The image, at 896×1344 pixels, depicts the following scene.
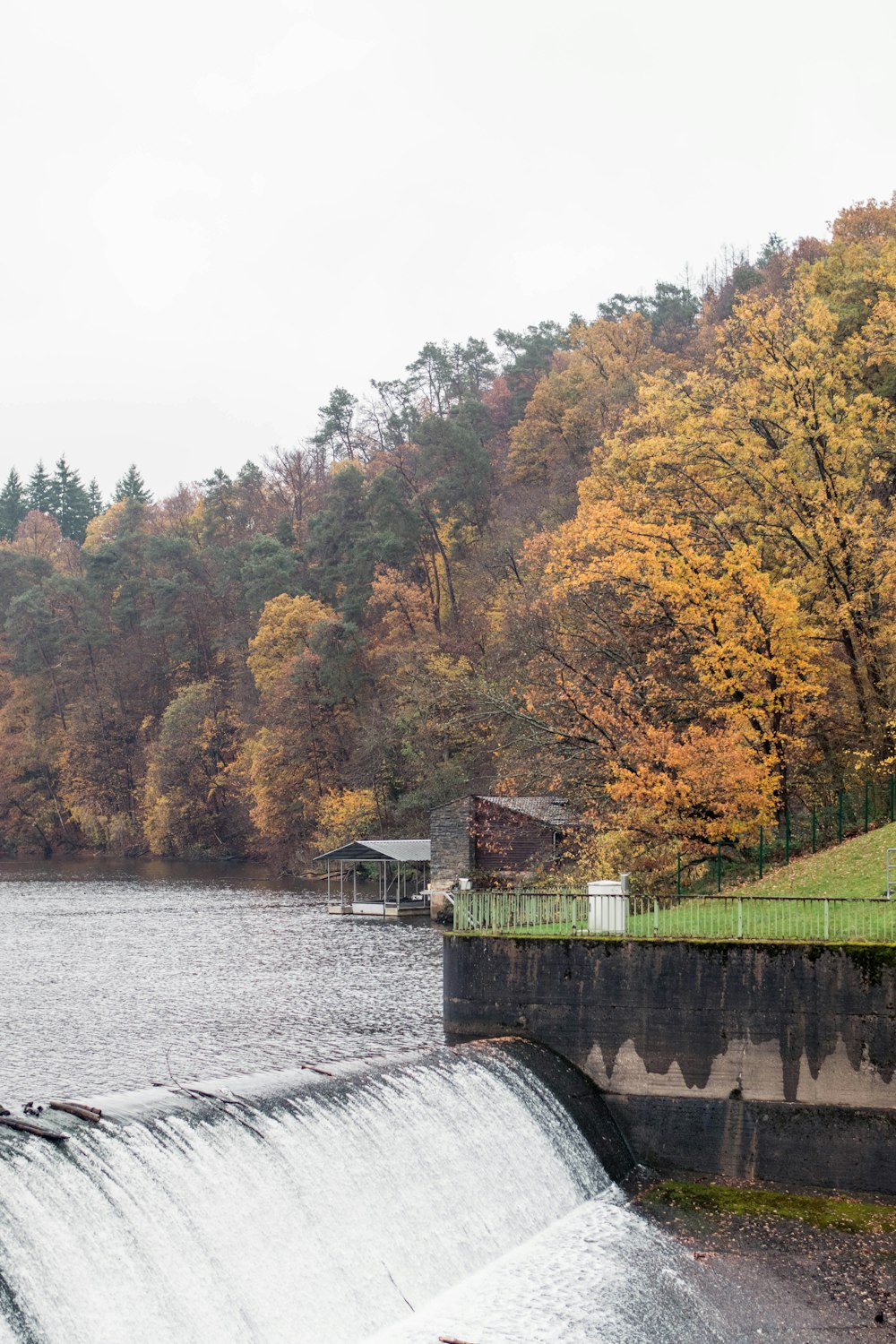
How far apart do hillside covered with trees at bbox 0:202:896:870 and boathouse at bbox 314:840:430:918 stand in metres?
6.44

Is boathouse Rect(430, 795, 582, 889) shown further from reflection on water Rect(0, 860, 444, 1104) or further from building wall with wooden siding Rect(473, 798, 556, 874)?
reflection on water Rect(0, 860, 444, 1104)

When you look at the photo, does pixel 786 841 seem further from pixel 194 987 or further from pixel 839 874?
pixel 194 987

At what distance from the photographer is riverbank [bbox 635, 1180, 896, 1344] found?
51.0 feet

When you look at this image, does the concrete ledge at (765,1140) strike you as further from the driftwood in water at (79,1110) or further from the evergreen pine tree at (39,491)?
the evergreen pine tree at (39,491)

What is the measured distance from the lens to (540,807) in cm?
5759

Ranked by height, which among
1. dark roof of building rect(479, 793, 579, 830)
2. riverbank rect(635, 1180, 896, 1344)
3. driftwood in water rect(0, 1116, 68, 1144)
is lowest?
riverbank rect(635, 1180, 896, 1344)

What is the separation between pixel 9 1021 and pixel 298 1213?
15.9 metres

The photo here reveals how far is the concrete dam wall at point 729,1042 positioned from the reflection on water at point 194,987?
5329 millimetres

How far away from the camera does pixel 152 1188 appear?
14.4 m

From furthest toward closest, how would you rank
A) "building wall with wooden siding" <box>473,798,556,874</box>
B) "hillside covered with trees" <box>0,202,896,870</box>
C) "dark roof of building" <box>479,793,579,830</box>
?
"building wall with wooden siding" <box>473,798,556,874</box>
"dark roof of building" <box>479,793,579,830</box>
"hillside covered with trees" <box>0,202,896,870</box>

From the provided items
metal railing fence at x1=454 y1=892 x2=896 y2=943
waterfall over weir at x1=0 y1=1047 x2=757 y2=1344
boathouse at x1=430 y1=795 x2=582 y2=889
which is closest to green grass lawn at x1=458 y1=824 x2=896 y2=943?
metal railing fence at x1=454 y1=892 x2=896 y2=943

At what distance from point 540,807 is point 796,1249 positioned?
40.3 meters

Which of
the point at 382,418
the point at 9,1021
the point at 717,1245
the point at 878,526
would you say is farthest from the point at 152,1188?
the point at 382,418

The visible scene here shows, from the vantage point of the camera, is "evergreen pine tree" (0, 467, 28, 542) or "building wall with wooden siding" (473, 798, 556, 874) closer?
"building wall with wooden siding" (473, 798, 556, 874)
